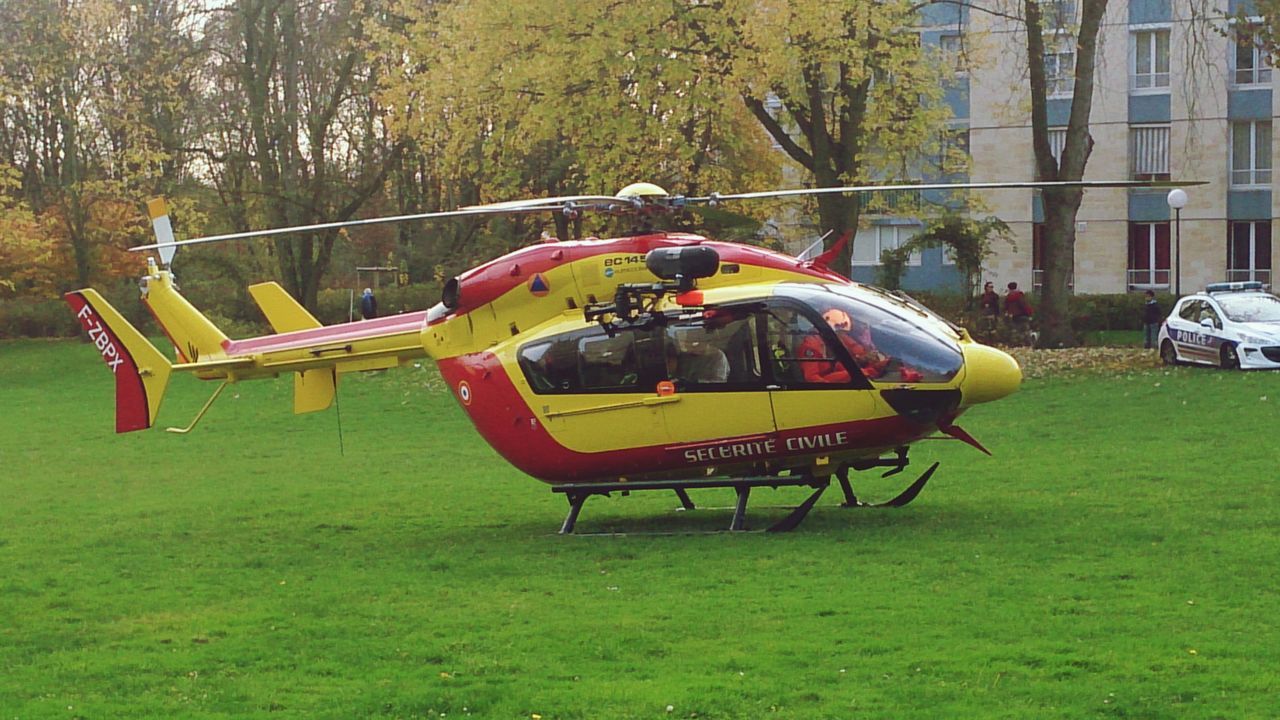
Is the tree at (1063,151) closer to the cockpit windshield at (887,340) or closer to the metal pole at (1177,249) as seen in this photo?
the metal pole at (1177,249)

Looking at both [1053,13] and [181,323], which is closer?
[181,323]

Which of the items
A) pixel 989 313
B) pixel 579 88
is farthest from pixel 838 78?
pixel 989 313

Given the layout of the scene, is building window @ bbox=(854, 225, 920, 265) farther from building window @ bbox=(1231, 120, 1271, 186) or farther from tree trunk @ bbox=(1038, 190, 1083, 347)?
tree trunk @ bbox=(1038, 190, 1083, 347)

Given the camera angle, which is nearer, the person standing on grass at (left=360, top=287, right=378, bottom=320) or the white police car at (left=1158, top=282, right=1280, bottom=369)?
the person standing on grass at (left=360, top=287, right=378, bottom=320)

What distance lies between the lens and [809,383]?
14.2m

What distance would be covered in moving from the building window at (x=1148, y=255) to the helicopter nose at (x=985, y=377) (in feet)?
145

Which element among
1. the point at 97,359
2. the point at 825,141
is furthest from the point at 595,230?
the point at 97,359

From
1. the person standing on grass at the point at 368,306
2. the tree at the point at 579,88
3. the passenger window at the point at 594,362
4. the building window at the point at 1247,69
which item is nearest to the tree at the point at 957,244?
the tree at the point at 579,88

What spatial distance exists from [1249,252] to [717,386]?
45.9 meters

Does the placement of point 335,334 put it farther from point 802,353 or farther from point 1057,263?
point 1057,263

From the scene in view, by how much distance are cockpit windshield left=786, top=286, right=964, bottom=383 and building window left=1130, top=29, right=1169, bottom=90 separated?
4496cm

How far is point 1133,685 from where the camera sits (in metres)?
8.60

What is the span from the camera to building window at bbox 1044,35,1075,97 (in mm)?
34750

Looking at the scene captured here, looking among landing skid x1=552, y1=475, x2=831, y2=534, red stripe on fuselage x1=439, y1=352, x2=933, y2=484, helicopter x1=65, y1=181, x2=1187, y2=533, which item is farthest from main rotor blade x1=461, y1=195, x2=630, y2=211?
landing skid x1=552, y1=475, x2=831, y2=534
